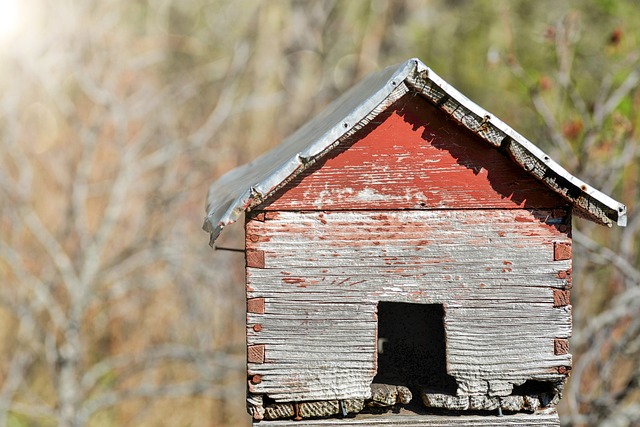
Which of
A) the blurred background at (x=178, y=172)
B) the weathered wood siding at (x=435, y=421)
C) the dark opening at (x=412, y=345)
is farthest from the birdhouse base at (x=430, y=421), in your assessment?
the blurred background at (x=178, y=172)

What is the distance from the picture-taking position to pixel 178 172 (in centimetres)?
773

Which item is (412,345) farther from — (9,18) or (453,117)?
(9,18)

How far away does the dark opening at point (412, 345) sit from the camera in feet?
9.79

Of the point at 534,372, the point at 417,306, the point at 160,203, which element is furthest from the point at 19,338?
the point at 534,372

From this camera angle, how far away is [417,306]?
11.6 feet

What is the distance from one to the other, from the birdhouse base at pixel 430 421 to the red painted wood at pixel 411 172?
0.74m

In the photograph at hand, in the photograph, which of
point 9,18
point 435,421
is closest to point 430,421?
point 435,421

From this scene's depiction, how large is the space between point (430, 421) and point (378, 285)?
1.65 feet

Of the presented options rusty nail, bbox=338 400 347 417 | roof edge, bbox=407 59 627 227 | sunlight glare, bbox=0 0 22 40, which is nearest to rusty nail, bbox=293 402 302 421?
rusty nail, bbox=338 400 347 417

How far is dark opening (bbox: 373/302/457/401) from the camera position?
2.98 metres

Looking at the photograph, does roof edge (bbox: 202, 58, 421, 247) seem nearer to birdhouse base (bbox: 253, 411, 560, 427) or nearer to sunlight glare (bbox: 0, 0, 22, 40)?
birdhouse base (bbox: 253, 411, 560, 427)

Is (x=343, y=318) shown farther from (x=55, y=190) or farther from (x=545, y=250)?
(x=55, y=190)

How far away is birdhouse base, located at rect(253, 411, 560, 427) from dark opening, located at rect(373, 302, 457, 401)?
28 centimetres

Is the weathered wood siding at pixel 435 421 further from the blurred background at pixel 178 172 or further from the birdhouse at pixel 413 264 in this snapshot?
the blurred background at pixel 178 172
